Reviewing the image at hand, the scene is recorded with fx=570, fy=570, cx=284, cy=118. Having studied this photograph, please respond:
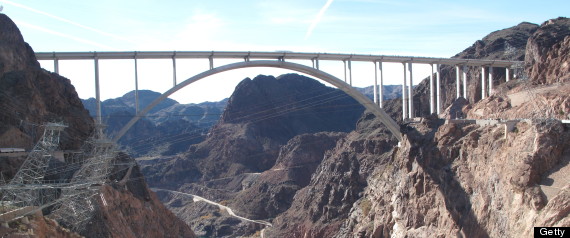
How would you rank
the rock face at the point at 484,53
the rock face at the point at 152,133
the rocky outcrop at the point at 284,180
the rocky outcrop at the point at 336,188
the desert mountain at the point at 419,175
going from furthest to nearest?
the rock face at the point at 152,133, the rocky outcrop at the point at 284,180, the rocky outcrop at the point at 336,188, the rock face at the point at 484,53, the desert mountain at the point at 419,175

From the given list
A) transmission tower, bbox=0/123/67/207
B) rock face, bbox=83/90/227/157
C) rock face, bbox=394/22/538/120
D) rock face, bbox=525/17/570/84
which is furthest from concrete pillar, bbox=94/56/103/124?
rock face, bbox=83/90/227/157

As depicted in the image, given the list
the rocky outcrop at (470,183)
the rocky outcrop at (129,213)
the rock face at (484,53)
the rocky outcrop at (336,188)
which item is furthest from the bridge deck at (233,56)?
the rocky outcrop at (336,188)

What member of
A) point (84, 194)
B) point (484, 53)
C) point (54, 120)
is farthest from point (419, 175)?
point (484, 53)

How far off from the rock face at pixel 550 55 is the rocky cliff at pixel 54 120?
31.2m

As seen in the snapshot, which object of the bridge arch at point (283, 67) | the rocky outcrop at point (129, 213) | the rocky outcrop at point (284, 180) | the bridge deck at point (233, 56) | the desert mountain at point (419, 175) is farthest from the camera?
the rocky outcrop at point (284, 180)

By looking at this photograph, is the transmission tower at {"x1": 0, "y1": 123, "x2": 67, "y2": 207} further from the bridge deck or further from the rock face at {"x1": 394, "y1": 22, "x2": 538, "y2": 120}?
the rock face at {"x1": 394, "y1": 22, "x2": 538, "y2": 120}

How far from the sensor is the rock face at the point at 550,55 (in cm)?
4475

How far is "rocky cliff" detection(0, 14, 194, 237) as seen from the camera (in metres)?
27.0

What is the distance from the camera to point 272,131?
11762 centimetres

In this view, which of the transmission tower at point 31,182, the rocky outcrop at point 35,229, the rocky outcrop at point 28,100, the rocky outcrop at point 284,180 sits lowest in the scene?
the rocky outcrop at point 284,180

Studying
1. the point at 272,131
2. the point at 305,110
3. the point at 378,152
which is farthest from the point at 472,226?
the point at 305,110

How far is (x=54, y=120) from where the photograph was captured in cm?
2575

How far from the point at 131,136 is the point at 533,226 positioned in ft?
394

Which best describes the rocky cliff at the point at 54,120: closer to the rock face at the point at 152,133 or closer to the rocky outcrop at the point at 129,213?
the rocky outcrop at the point at 129,213
